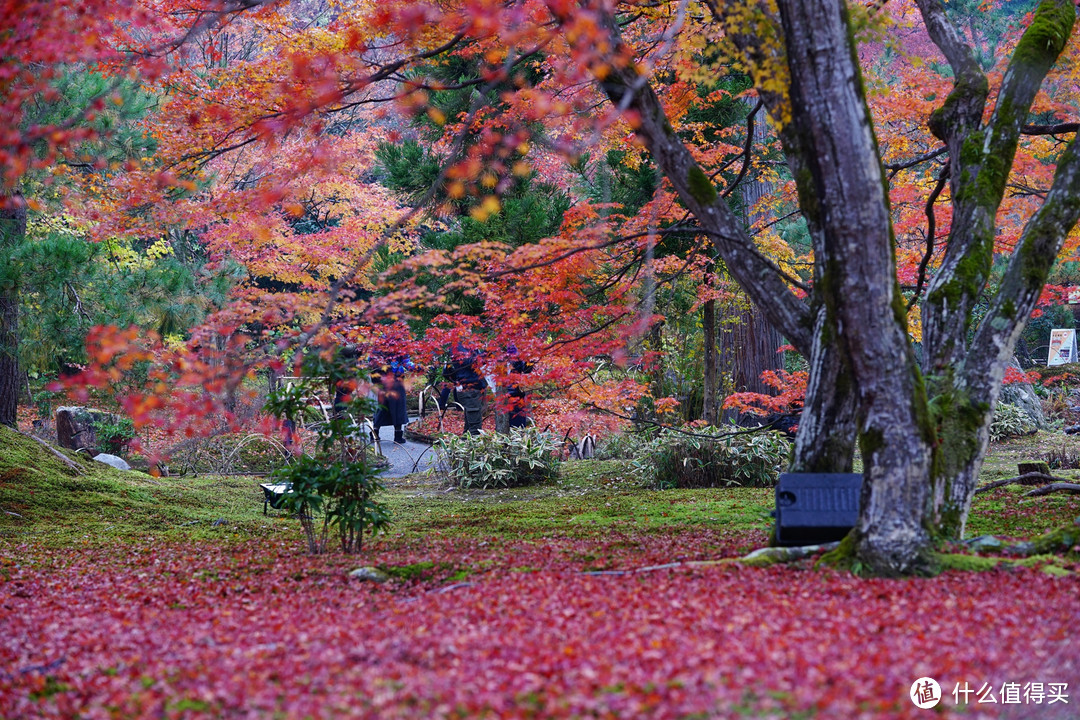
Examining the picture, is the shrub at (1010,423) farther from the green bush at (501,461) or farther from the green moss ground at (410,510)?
the green bush at (501,461)

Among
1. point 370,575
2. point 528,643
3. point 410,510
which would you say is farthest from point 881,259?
point 410,510

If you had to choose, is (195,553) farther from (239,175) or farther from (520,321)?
(239,175)

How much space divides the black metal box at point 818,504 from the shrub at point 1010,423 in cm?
969

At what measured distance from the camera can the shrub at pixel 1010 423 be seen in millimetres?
11914

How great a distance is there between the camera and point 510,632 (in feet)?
8.76

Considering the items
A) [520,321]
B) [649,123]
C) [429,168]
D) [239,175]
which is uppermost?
[239,175]

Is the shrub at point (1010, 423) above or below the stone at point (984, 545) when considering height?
above

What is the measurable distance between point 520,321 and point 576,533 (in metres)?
1.73

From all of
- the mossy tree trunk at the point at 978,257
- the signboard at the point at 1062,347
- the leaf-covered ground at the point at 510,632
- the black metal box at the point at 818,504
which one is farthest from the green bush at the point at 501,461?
the signboard at the point at 1062,347

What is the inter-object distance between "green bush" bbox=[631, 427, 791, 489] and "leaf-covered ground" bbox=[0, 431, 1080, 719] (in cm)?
333

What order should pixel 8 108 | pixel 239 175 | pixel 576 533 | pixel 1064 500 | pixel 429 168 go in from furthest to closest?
pixel 239 175 → pixel 429 168 → pixel 1064 500 → pixel 576 533 → pixel 8 108

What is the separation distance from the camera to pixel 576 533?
566 centimetres

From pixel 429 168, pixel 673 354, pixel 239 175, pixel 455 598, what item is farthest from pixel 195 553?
pixel 239 175

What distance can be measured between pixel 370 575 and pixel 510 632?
4.94ft
